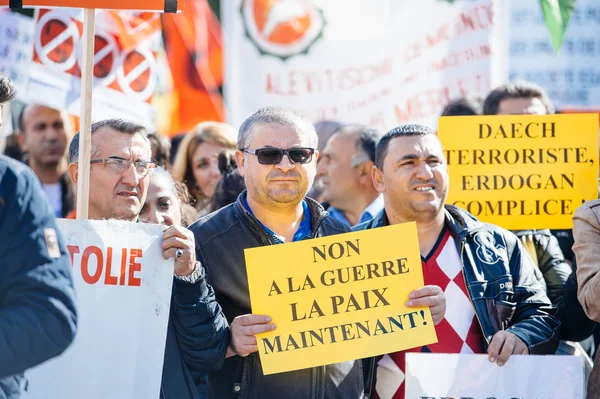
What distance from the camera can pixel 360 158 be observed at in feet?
20.7

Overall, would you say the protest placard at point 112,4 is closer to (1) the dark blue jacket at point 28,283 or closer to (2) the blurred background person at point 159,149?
(1) the dark blue jacket at point 28,283

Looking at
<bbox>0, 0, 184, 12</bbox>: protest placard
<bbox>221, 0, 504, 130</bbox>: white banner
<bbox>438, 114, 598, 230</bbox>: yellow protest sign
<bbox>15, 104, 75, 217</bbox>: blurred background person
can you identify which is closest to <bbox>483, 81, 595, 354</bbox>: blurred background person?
<bbox>438, 114, 598, 230</bbox>: yellow protest sign

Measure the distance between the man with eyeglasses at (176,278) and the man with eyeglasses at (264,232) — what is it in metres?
0.12

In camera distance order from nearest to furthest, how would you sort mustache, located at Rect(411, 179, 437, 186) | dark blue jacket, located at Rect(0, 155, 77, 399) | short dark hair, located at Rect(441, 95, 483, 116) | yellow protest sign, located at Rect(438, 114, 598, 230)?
dark blue jacket, located at Rect(0, 155, 77, 399)
mustache, located at Rect(411, 179, 437, 186)
yellow protest sign, located at Rect(438, 114, 598, 230)
short dark hair, located at Rect(441, 95, 483, 116)

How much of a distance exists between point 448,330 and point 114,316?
145 cm

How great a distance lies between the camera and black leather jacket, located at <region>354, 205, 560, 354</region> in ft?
13.7

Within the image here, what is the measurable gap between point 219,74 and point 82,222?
584 centimetres

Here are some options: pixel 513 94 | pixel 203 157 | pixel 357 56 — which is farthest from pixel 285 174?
pixel 357 56

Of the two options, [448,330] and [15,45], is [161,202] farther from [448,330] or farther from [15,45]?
[15,45]

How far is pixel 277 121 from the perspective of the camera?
13.4 feet

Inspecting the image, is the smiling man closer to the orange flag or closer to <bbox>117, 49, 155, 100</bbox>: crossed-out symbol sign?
<bbox>117, 49, 155, 100</bbox>: crossed-out symbol sign

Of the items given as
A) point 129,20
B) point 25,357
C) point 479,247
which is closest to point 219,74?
point 129,20

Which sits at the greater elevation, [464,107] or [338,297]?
[464,107]

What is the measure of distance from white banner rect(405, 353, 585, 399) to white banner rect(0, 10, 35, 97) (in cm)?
454
